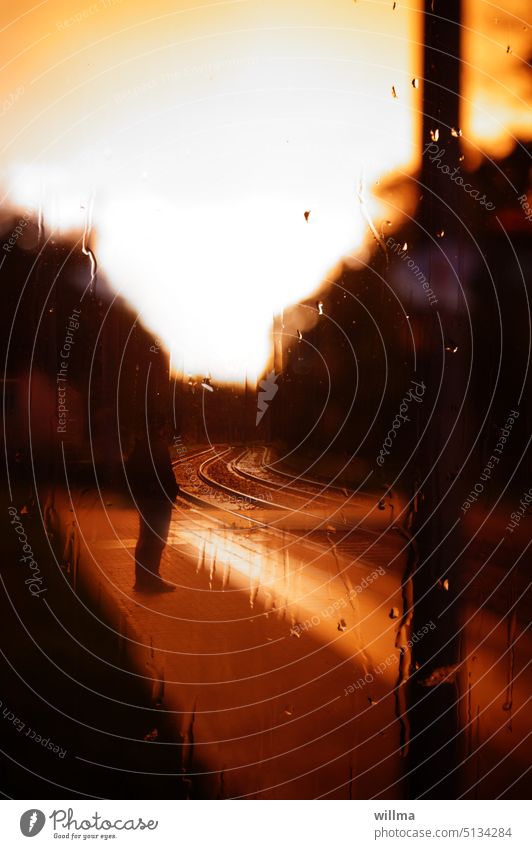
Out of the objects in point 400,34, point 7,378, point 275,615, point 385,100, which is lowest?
point 275,615

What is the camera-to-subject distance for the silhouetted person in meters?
1.56

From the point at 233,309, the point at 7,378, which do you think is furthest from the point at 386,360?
the point at 7,378

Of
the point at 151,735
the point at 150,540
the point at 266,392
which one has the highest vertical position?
the point at 266,392

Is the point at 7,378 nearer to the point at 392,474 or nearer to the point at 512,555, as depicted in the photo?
the point at 392,474

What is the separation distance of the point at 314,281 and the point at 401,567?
0.61 m

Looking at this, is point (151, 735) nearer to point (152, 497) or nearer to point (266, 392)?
point (152, 497)

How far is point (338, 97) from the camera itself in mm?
1535

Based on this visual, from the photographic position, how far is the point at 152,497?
160 centimetres

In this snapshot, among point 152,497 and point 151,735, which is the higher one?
point 152,497
